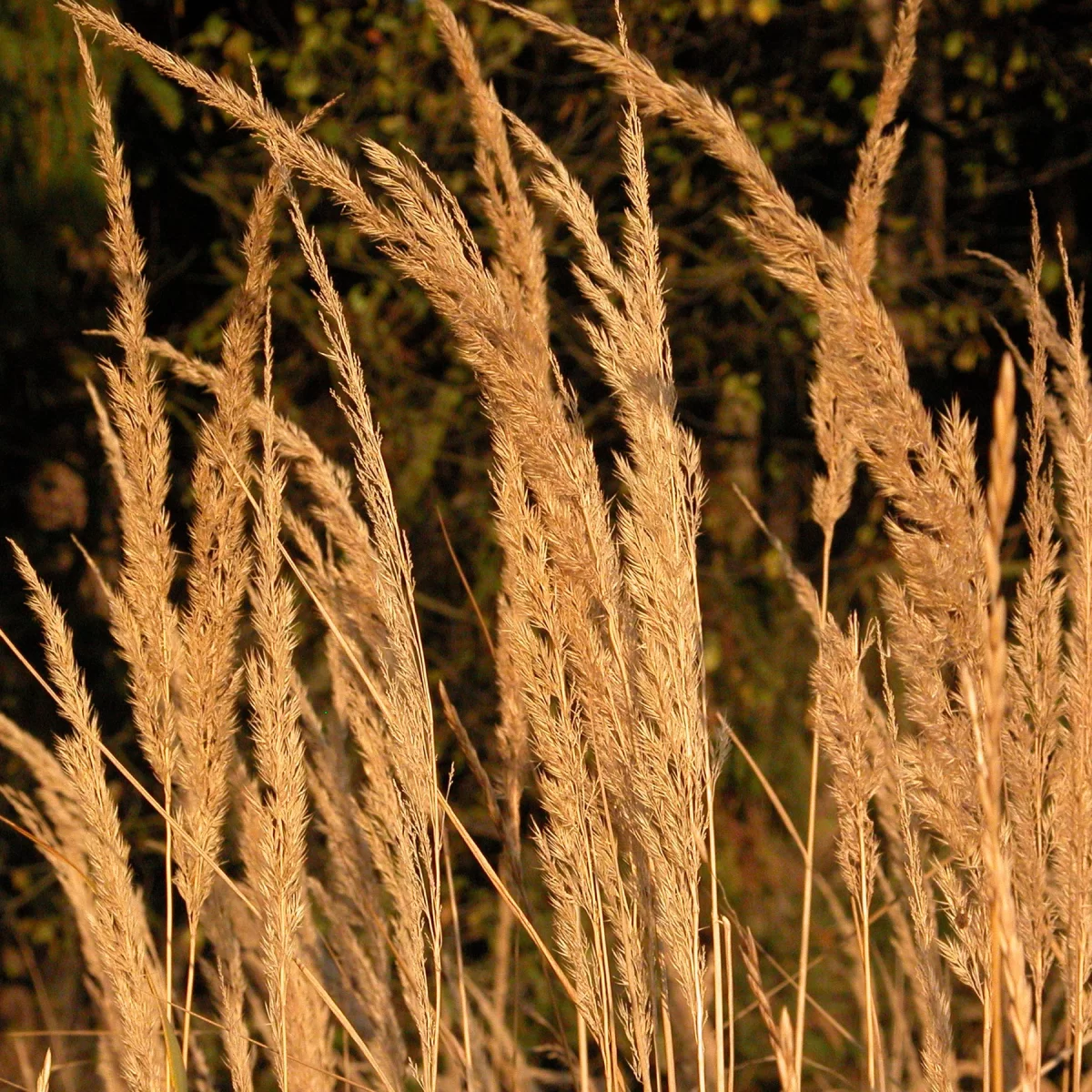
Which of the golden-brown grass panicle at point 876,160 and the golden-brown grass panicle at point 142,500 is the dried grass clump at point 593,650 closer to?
the golden-brown grass panicle at point 142,500

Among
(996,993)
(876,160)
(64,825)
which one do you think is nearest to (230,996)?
(64,825)

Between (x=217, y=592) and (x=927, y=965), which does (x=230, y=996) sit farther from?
(x=927, y=965)

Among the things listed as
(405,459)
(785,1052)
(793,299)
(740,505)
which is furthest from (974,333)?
(785,1052)

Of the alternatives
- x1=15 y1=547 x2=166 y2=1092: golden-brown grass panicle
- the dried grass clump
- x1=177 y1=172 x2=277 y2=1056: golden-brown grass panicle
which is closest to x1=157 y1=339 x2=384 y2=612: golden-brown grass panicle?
the dried grass clump

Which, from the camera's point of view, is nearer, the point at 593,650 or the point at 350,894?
the point at 593,650

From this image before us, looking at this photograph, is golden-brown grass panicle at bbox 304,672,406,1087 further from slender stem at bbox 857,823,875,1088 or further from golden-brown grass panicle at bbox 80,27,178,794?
slender stem at bbox 857,823,875,1088

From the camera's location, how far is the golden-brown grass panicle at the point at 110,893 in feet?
3.64

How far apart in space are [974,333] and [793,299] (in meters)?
0.57

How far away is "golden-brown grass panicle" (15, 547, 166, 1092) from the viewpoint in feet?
3.64

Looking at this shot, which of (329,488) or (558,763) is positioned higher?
(329,488)

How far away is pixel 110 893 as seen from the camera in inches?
44.6

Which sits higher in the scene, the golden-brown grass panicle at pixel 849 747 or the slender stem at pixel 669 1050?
the golden-brown grass panicle at pixel 849 747

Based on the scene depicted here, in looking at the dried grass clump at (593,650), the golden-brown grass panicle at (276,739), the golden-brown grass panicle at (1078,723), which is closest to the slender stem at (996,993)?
the dried grass clump at (593,650)

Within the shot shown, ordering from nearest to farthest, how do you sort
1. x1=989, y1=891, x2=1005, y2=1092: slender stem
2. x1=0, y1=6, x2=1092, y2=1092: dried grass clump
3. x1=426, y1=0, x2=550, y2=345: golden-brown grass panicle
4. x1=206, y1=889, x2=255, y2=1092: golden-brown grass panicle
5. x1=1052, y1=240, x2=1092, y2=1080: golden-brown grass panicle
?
x1=989, y1=891, x2=1005, y2=1092: slender stem, x1=0, y1=6, x2=1092, y2=1092: dried grass clump, x1=1052, y1=240, x2=1092, y2=1080: golden-brown grass panicle, x1=206, y1=889, x2=255, y2=1092: golden-brown grass panicle, x1=426, y1=0, x2=550, y2=345: golden-brown grass panicle
